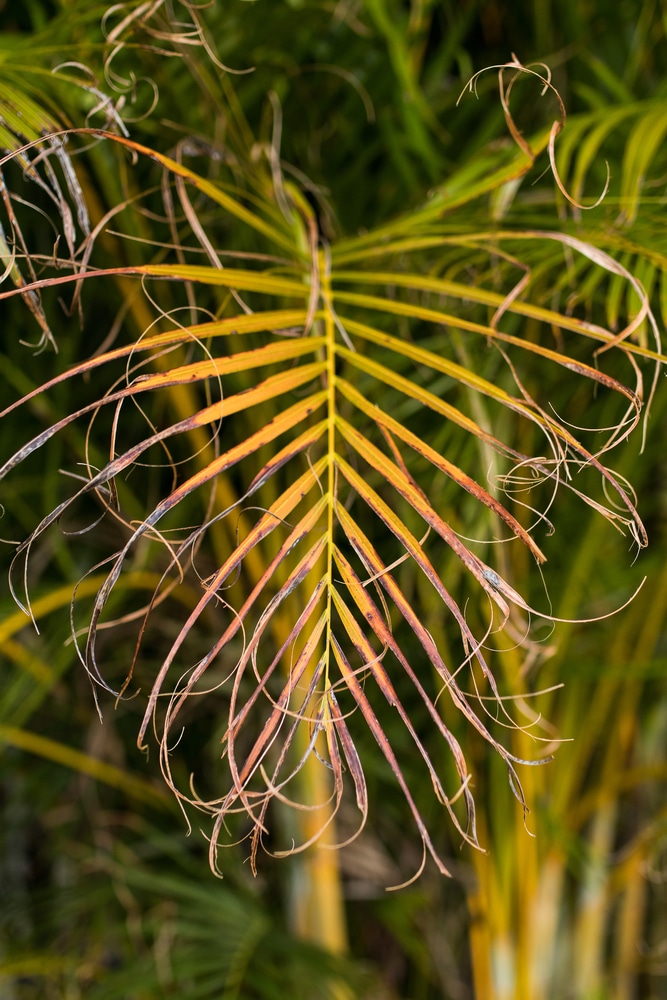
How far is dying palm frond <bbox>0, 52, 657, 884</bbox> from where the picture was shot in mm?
213

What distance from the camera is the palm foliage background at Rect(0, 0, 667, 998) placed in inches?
13.4

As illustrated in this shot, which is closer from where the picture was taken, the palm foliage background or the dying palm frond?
the dying palm frond

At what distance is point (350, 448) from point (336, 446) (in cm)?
7

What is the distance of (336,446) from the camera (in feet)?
1.19

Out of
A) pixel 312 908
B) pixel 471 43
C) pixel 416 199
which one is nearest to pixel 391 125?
pixel 416 199

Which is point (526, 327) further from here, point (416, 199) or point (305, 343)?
point (305, 343)

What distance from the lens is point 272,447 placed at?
538mm

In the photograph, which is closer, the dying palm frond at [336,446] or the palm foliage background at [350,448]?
the dying palm frond at [336,446]

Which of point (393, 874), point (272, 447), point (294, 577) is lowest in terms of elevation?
point (393, 874)

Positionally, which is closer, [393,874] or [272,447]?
[272,447]

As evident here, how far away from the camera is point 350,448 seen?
0.30m

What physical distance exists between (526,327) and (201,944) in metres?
0.52

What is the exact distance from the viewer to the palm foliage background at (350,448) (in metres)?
0.34

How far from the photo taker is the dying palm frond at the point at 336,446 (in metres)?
0.21
